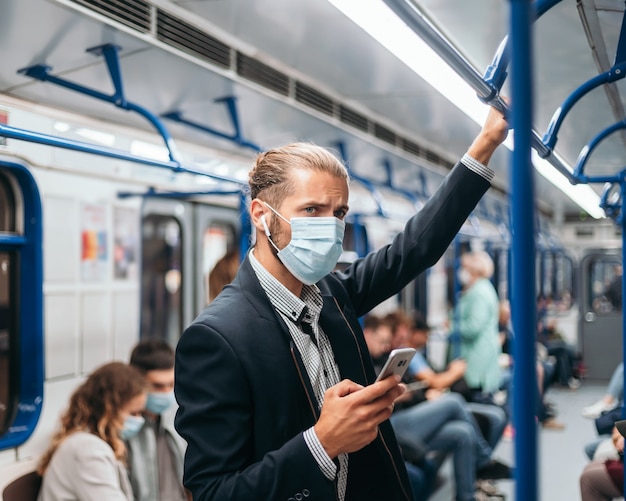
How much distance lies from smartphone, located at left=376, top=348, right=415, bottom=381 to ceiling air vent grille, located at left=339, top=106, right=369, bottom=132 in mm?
3410

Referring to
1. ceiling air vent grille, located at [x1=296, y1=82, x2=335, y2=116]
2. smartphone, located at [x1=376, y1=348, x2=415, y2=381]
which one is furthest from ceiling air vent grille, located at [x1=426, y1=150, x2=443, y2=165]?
smartphone, located at [x1=376, y1=348, x2=415, y2=381]

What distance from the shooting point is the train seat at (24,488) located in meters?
3.04

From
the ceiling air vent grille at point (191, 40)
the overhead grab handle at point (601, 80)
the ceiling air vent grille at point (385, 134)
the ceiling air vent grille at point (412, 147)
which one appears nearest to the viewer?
the overhead grab handle at point (601, 80)

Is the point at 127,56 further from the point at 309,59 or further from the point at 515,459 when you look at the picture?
the point at 515,459

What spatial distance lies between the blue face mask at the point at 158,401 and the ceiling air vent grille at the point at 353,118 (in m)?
2.26

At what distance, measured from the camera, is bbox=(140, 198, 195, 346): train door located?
462 centimetres

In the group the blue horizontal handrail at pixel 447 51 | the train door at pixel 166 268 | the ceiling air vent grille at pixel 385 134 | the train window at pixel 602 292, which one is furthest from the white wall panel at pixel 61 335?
the train window at pixel 602 292

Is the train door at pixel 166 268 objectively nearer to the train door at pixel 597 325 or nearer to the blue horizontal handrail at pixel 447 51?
the blue horizontal handrail at pixel 447 51

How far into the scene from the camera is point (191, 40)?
3.07m

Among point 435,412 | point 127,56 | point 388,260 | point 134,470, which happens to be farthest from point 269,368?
point 435,412

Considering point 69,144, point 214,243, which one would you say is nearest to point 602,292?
point 214,243

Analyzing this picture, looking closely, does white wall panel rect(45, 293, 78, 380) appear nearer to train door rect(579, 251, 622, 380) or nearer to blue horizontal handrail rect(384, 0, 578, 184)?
blue horizontal handrail rect(384, 0, 578, 184)

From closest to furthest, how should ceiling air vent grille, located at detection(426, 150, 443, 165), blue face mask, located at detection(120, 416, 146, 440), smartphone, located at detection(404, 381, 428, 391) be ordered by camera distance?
1. blue face mask, located at detection(120, 416, 146, 440)
2. smartphone, located at detection(404, 381, 428, 391)
3. ceiling air vent grille, located at detection(426, 150, 443, 165)

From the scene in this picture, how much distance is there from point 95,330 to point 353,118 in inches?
92.3
